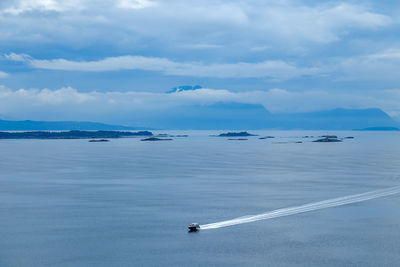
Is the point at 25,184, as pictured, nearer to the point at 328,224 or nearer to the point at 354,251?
the point at 328,224

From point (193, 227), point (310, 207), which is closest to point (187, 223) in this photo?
point (193, 227)

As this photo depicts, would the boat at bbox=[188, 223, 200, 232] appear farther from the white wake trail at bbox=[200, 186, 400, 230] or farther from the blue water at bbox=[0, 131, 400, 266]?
the white wake trail at bbox=[200, 186, 400, 230]

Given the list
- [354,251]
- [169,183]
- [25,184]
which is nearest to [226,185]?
[169,183]

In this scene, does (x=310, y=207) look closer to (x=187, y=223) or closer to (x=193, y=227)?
(x=187, y=223)

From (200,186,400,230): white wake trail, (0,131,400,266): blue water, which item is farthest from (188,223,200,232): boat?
(200,186,400,230): white wake trail

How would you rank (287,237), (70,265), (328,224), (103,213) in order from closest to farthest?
(70,265) < (287,237) < (328,224) < (103,213)

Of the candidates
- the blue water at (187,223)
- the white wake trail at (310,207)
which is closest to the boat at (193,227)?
the blue water at (187,223)

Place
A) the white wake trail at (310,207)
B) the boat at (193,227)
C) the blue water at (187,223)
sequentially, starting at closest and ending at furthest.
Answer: the blue water at (187,223) < the boat at (193,227) < the white wake trail at (310,207)

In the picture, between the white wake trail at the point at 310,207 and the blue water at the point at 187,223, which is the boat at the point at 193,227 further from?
the white wake trail at the point at 310,207
